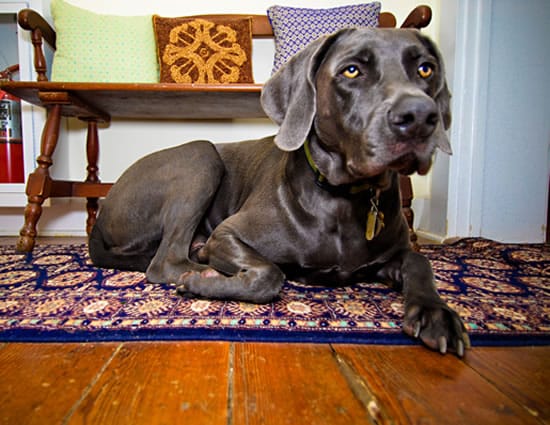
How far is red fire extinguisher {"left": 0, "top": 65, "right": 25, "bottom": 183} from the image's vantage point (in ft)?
8.69

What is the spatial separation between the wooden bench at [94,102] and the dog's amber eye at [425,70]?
1100 mm

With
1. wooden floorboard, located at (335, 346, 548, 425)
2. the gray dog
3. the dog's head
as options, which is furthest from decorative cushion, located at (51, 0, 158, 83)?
wooden floorboard, located at (335, 346, 548, 425)

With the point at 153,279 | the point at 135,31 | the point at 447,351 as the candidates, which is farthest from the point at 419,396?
the point at 135,31

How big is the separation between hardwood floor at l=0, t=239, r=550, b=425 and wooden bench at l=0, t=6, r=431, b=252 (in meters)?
1.54

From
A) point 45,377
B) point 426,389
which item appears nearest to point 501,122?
point 426,389

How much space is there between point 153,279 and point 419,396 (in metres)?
1.00

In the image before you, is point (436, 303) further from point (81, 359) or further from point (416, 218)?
point (416, 218)

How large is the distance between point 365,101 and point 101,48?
6.86 feet

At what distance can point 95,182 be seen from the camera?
8.81 feet

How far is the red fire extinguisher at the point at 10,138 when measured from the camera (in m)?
2.65

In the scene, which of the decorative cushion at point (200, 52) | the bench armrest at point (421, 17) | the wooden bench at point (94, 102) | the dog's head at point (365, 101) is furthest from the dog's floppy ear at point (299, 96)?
the decorative cushion at point (200, 52)

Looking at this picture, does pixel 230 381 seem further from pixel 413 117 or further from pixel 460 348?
pixel 413 117

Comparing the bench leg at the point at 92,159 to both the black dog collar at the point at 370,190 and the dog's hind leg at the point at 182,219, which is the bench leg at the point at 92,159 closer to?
the dog's hind leg at the point at 182,219

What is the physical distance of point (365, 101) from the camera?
1.03 m
